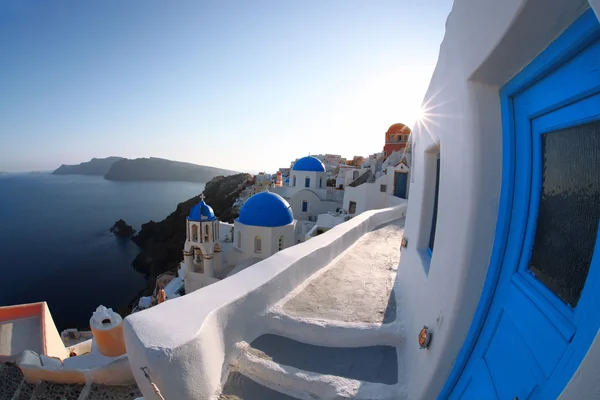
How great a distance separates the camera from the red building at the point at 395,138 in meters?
26.7

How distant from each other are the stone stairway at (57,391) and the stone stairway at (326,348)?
2.42m

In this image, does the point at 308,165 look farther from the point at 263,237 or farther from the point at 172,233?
the point at 172,233

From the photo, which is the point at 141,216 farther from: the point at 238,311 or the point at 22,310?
the point at 238,311

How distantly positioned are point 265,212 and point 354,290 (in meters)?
10.5

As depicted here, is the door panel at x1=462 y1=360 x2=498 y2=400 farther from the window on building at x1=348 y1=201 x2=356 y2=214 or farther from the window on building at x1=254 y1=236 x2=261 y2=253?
the window on building at x1=348 y1=201 x2=356 y2=214

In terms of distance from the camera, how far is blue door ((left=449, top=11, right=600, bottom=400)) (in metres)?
0.83

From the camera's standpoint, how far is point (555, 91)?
0.98 meters

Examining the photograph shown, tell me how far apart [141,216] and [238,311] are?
6892 cm

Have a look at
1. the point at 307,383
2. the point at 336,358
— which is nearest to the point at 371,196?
the point at 336,358

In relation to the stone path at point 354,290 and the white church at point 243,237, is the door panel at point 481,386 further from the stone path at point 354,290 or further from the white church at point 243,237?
the white church at point 243,237

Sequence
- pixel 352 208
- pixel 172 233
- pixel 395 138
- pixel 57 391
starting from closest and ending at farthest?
pixel 57 391, pixel 352 208, pixel 395 138, pixel 172 233

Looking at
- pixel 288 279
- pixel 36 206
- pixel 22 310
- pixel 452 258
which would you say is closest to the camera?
pixel 452 258

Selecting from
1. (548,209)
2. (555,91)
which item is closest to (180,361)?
(548,209)

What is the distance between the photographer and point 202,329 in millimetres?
1767
